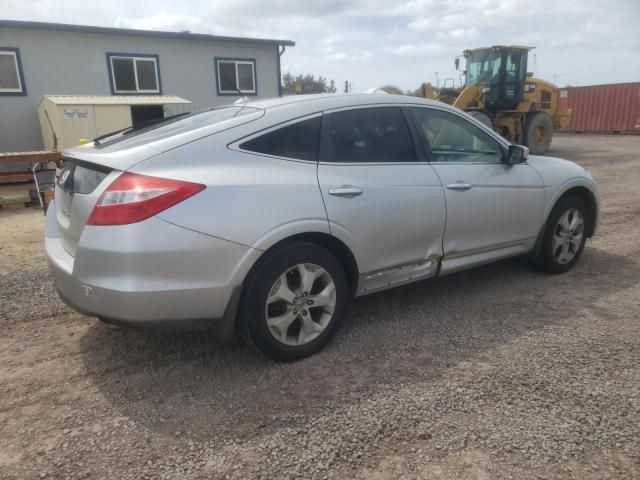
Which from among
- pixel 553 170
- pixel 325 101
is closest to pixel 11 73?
pixel 325 101

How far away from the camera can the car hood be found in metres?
4.25

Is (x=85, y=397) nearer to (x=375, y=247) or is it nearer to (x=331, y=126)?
(x=375, y=247)

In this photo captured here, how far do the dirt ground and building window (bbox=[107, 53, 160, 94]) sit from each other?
1232 cm

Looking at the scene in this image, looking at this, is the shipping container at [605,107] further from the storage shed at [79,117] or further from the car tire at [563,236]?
the car tire at [563,236]

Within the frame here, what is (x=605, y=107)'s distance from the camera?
85.6 ft

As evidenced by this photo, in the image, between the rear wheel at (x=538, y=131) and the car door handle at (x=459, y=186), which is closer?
the car door handle at (x=459, y=186)

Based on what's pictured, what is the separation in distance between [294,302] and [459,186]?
5.18 feet

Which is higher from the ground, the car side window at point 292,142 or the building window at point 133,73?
the building window at point 133,73

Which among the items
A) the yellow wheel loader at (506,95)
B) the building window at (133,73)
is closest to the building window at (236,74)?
the building window at (133,73)

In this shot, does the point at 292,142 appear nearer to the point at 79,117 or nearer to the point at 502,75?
the point at 79,117

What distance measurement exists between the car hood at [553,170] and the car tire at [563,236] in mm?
210

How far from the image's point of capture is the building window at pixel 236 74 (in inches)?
640

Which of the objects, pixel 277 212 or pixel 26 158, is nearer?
pixel 277 212

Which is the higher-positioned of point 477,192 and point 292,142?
point 292,142
